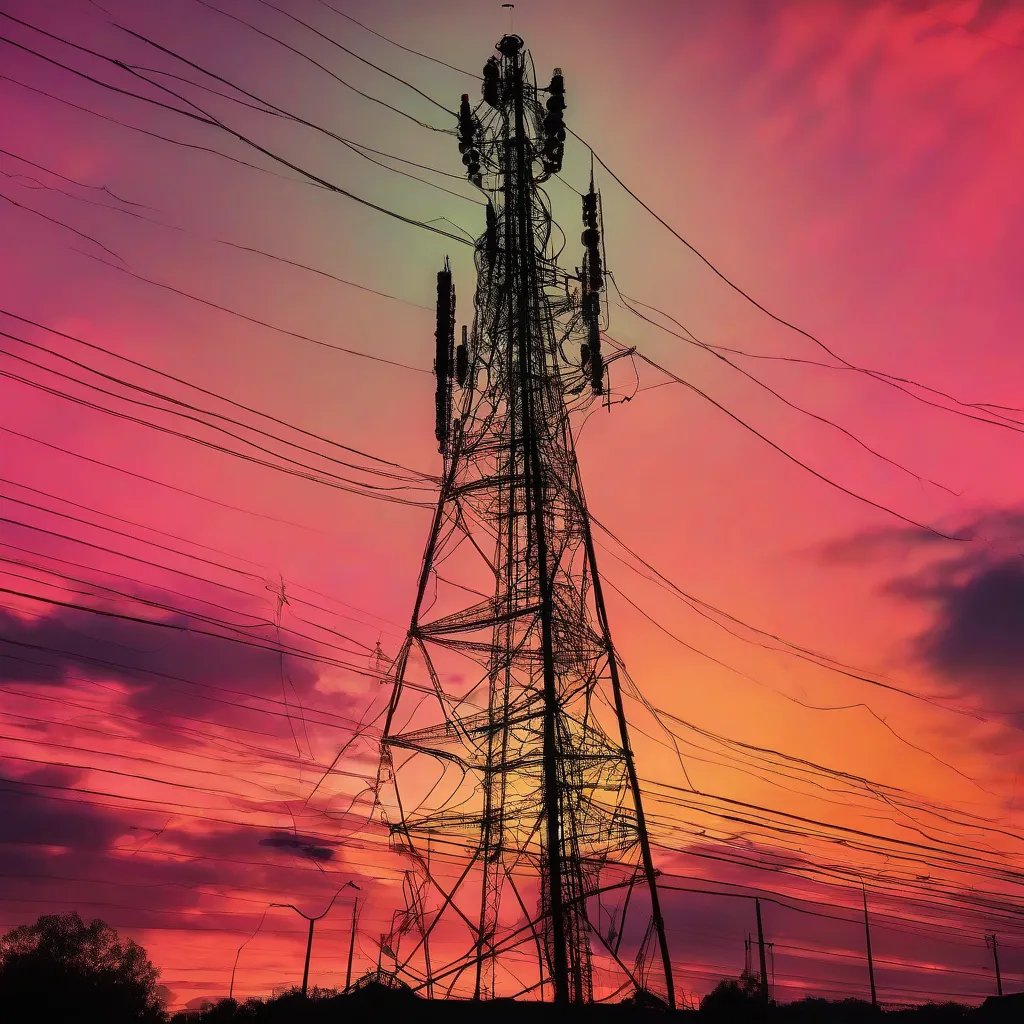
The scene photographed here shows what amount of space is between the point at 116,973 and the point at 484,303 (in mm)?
74544

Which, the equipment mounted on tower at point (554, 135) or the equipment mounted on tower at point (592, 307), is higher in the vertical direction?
the equipment mounted on tower at point (554, 135)

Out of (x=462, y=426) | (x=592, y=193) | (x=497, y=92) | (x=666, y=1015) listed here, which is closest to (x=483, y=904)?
(x=666, y=1015)

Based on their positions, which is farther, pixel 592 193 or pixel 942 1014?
pixel 942 1014

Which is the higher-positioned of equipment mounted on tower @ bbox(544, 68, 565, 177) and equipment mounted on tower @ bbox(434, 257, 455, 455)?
equipment mounted on tower @ bbox(544, 68, 565, 177)

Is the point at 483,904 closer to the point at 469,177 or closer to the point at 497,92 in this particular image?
the point at 469,177

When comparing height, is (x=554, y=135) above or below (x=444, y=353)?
above

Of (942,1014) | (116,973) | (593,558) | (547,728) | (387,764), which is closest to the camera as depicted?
(547,728)

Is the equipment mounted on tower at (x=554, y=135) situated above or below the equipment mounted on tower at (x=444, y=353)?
above

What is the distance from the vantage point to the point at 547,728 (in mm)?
28656

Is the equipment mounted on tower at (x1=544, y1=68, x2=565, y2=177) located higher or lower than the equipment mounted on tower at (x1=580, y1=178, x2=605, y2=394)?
higher

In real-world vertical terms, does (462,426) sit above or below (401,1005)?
above

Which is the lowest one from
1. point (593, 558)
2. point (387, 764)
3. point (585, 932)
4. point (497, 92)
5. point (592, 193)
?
point (585, 932)

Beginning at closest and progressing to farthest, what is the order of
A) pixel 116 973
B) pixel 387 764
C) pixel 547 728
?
1. pixel 547 728
2. pixel 387 764
3. pixel 116 973

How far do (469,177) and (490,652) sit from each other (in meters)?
17.9
